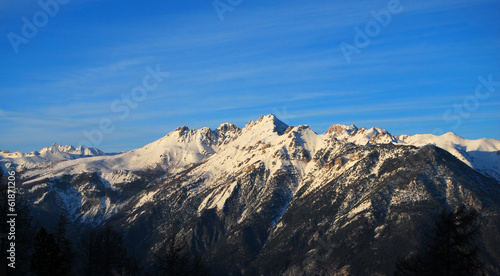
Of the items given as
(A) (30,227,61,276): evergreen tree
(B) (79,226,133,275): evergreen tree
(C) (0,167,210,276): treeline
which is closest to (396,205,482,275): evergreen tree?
(C) (0,167,210,276): treeline

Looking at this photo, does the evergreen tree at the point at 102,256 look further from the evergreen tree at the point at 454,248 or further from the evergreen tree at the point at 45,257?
the evergreen tree at the point at 454,248

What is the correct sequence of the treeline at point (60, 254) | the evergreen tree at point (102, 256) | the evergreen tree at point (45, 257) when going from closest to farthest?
1. the evergreen tree at point (45, 257)
2. the treeline at point (60, 254)
3. the evergreen tree at point (102, 256)

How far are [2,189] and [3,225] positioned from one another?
4.88 m

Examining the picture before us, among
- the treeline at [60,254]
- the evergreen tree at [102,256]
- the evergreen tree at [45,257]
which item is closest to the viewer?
the evergreen tree at [45,257]

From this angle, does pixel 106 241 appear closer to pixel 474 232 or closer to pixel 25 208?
pixel 25 208

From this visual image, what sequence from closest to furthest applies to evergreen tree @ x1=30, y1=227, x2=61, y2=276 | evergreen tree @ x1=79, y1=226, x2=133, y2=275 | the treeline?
evergreen tree @ x1=30, y1=227, x2=61, y2=276, the treeline, evergreen tree @ x1=79, y1=226, x2=133, y2=275

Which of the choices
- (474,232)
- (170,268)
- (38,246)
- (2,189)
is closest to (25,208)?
(2,189)

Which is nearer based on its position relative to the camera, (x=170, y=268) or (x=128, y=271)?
(x=170, y=268)

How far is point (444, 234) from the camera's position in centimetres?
5800

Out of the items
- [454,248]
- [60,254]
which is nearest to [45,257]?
[60,254]

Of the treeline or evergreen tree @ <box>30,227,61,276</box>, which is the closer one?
evergreen tree @ <box>30,227,61,276</box>

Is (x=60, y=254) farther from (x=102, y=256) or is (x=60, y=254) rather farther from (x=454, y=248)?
(x=454, y=248)

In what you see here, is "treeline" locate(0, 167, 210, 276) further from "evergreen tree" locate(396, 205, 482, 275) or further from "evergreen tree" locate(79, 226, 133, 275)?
"evergreen tree" locate(396, 205, 482, 275)

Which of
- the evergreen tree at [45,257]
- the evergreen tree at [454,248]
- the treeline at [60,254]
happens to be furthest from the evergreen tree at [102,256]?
the evergreen tree at [454,248]
